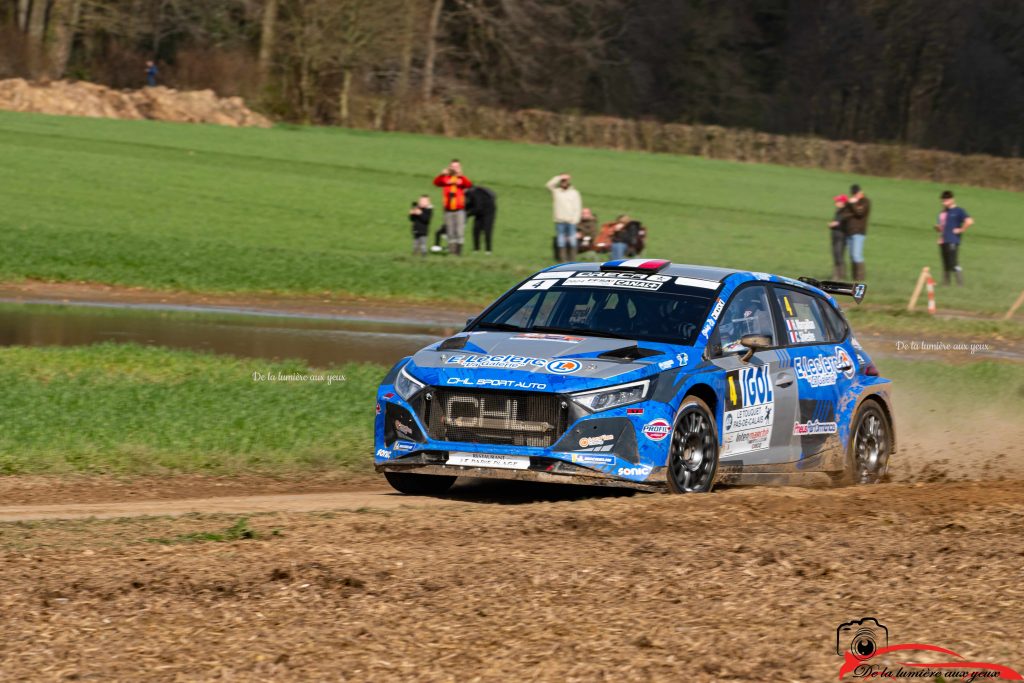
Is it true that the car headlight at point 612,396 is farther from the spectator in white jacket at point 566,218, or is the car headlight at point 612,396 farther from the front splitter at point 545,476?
the spectator in white jacket at point 566,218

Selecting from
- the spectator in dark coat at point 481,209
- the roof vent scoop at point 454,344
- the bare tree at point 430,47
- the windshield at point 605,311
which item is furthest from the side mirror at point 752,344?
the bare tree at point 430,47

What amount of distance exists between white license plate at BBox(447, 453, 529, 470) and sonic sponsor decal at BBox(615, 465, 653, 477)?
58 cm

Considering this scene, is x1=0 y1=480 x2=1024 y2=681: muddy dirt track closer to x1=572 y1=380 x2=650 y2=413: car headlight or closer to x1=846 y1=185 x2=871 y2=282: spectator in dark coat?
x1=572 y1=380 x2=650 y2=413: car headlight

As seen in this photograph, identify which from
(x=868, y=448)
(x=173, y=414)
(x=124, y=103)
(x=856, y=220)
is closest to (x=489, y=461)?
(x=868, y=448)

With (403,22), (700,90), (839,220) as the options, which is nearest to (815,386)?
(839,220)

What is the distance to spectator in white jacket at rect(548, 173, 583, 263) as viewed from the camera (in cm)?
3284

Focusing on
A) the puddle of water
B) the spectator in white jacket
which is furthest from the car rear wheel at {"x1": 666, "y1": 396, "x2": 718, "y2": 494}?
the spectator in white jacket

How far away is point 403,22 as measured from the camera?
71.7m

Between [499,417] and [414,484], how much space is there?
118 cm

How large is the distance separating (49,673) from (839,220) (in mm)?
28721

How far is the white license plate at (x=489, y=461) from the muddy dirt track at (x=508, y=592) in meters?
0.51

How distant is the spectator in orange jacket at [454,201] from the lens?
33.0 m

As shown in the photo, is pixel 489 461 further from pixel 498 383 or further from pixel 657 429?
pixel 657 429

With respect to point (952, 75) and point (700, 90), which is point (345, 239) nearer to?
point (700, 90)
